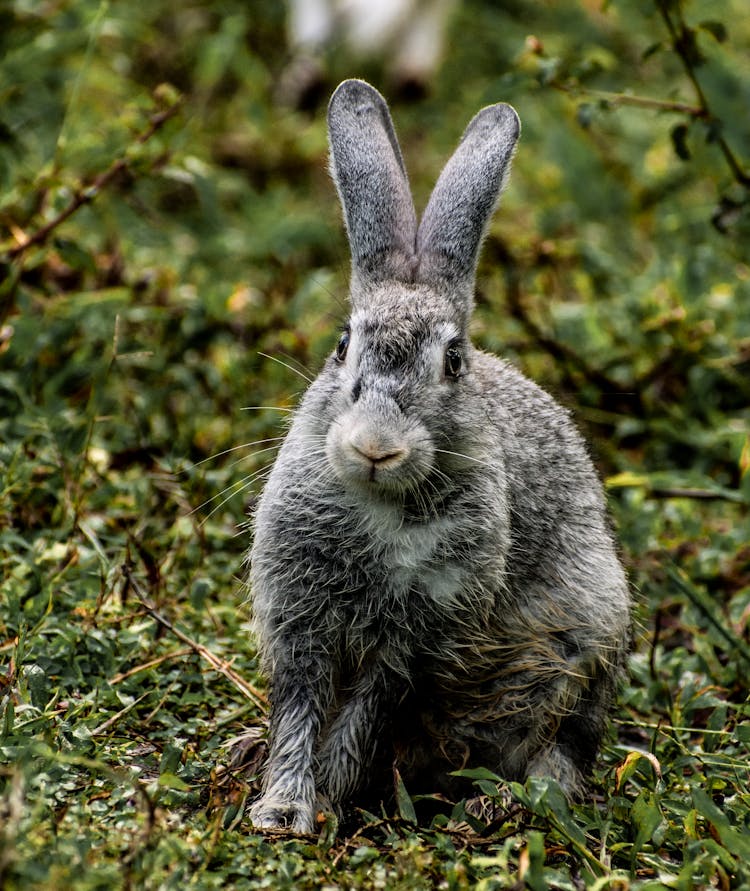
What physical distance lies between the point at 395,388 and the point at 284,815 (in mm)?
1461

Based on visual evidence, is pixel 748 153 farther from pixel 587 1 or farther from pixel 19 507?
pixel 587 1

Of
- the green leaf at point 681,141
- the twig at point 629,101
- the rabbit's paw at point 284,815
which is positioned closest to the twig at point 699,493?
the green leaf at point 681,141

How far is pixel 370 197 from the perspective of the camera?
4.73m

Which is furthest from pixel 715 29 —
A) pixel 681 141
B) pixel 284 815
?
pixel 284 815

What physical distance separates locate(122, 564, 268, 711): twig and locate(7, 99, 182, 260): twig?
2019 mm

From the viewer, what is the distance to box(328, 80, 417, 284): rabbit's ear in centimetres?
473

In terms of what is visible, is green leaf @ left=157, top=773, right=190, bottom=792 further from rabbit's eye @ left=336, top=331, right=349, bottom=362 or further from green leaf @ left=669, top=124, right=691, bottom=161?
green leaf @ left=669, top=124, right=691, bottom=161

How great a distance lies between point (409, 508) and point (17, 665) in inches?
55.8

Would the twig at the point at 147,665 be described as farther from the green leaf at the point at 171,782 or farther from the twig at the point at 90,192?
the twig at the point at 90,192

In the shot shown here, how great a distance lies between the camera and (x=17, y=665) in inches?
165

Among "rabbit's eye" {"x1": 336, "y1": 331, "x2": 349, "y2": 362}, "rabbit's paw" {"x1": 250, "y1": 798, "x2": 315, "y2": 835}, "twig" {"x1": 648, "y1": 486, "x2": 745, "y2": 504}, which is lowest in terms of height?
"twig" {"x1": 648, "y1": 486, "x2": 745, "y2": 504}

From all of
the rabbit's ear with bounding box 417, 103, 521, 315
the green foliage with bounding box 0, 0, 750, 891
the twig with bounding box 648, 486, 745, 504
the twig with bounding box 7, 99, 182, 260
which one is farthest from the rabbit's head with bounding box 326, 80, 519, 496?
the twig with bounding box 648, 486, 745, 504

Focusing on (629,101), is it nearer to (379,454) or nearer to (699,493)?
(699,493)

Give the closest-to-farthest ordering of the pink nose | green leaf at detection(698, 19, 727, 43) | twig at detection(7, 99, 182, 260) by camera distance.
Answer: the pink nose, green leaf at detection(698, 19, 727, 43), twig at detection(7, 99, 182, 260)
